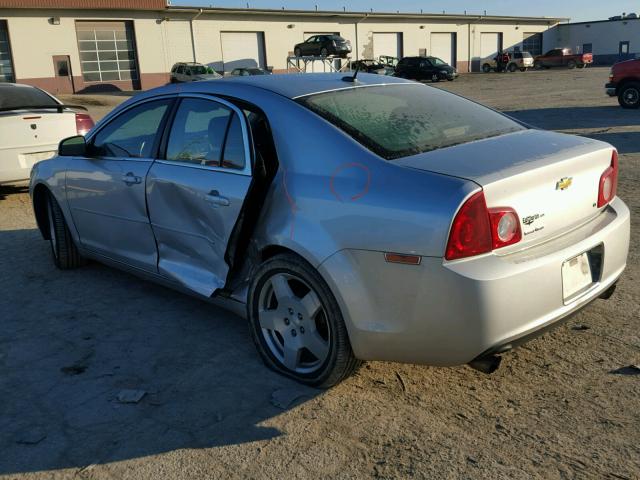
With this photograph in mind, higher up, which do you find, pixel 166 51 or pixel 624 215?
pixel 166 51

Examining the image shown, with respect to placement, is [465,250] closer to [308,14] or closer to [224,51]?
[224,51]

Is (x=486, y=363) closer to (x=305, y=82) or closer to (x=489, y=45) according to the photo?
(x=305, y=82)

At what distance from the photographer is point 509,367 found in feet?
11.3

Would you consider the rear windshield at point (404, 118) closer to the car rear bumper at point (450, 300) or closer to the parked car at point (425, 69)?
the car rear bumper at point (450, 300)

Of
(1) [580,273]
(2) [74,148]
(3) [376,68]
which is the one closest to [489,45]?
(3) [376,68]

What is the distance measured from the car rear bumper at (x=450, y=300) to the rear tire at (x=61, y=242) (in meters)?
3.21

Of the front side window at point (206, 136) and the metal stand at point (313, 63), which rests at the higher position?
the metal stand at point (313, 63)

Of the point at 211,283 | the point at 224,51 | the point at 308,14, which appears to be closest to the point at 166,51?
the point at 224,51

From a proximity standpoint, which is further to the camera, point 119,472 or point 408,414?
point 408,414

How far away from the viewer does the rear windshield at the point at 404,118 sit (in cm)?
321

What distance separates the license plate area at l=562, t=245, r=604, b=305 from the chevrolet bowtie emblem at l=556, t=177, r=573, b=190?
333 millimetres

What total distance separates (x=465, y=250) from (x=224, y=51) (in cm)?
4219

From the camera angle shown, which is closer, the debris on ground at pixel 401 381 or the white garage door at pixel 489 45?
the debris on ground at pixel 401 381

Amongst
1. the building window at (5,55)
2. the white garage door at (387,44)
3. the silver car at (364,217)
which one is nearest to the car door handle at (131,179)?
the silver car at (364,217)
